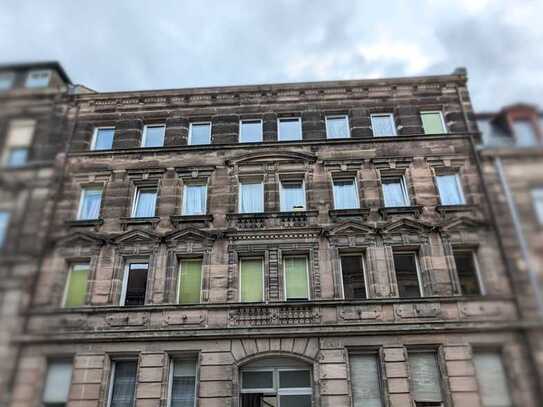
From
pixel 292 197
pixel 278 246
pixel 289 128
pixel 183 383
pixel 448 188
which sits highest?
pixel 289 128

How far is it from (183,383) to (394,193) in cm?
885

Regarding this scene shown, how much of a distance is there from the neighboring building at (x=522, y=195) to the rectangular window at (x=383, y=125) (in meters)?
9.69

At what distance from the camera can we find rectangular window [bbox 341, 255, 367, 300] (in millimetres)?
14219

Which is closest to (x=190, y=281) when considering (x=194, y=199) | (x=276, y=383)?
(x=194, y=199)

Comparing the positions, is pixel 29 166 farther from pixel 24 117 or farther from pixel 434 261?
pixel 434 261

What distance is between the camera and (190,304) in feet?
45.6

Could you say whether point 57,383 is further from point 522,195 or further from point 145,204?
point 145,204

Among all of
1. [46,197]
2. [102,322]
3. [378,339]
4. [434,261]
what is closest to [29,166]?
[46,197]

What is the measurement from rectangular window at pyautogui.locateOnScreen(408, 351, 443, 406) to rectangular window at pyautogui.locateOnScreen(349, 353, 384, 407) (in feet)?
2.99

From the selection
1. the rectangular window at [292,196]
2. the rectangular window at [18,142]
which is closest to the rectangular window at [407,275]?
the rectangular window at [292,196]

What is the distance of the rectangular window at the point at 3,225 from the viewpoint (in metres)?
5.76

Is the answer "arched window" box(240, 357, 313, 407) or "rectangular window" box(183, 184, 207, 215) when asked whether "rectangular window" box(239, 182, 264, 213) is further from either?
"arched window" box(240, 357, 313, 407)

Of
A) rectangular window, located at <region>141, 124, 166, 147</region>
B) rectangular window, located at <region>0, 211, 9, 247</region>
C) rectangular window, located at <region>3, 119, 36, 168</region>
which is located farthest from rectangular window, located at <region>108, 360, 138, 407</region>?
rectangular window, located at <region>3, 119, 36, 168</region>

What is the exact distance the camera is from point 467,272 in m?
11.3
